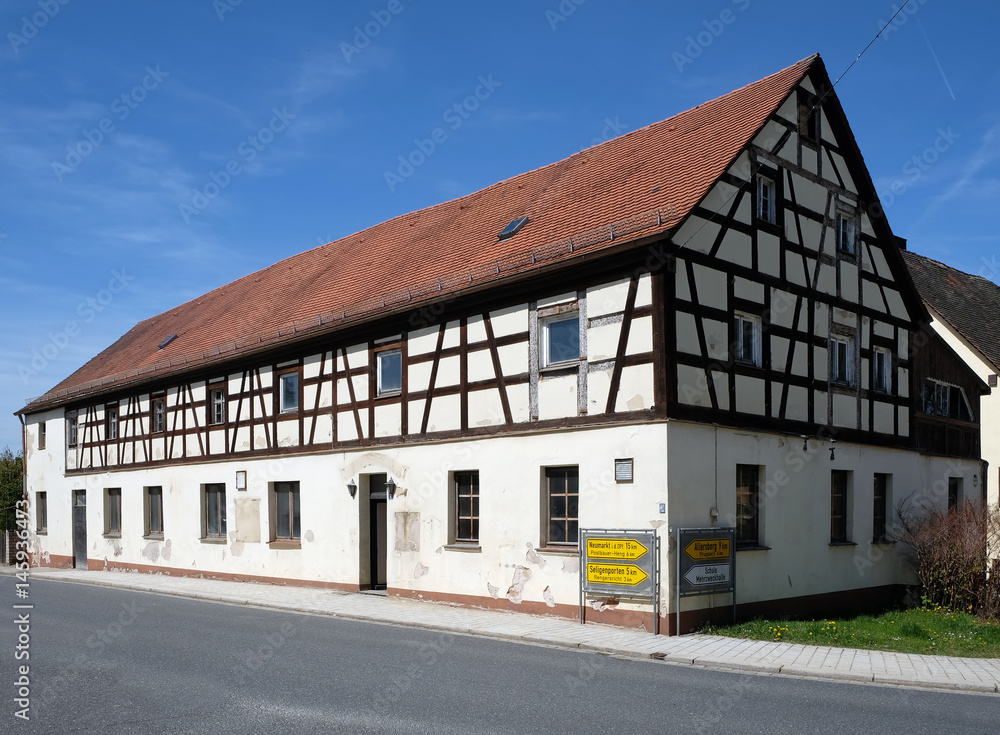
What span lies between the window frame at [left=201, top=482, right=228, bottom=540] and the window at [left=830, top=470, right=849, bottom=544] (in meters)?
14.4

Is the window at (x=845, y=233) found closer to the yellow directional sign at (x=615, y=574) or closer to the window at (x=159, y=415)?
the yellow directional sign at (x=615, y=574)

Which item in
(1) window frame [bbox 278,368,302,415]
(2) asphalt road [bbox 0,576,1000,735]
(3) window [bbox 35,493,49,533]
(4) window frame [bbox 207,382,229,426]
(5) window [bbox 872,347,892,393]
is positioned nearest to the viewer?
(2) asphalt road [bbox 0,576,1000,735]

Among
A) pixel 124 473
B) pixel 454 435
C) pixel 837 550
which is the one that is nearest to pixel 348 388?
pixel 454 435

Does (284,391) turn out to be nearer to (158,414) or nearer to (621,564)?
(158,414)

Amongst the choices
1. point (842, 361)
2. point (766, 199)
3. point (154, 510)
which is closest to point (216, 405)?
point (154, 510)

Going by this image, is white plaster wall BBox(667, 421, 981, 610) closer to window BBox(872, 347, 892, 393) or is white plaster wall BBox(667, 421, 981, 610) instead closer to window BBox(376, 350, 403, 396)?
window BBox(872, 347, 892, 393)

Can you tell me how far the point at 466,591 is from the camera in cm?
1673

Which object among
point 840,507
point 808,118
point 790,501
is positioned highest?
point 808,118

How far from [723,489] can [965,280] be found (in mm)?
20206

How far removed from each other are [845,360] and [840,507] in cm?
291

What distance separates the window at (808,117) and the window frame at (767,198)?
1.50m

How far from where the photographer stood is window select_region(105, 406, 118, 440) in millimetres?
29375

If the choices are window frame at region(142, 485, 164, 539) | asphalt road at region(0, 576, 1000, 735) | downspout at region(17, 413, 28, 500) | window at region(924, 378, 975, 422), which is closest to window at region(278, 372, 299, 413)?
window frame at region(142, 485, 164, 539)

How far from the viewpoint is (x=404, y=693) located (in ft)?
28.9
